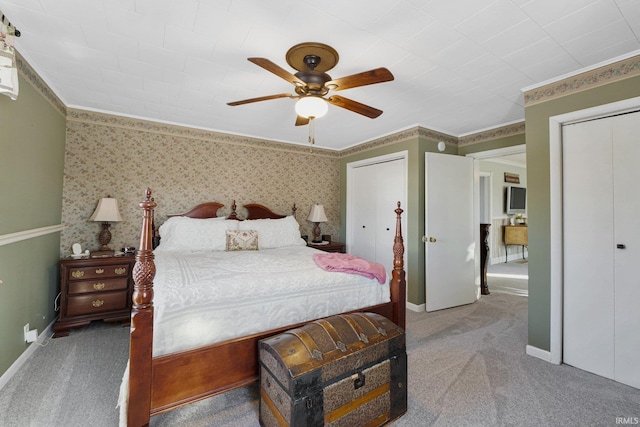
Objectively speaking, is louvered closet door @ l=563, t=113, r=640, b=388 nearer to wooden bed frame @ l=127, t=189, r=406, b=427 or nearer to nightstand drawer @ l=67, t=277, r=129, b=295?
wooden bed frame @ l=127, t=189, r=406, b=427

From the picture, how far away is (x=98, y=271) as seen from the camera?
2939 millimetres

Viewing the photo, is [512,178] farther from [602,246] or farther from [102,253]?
[102,253]

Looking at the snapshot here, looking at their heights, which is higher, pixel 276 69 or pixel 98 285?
pixel 276 69

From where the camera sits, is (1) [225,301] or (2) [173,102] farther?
(2) [173,102]

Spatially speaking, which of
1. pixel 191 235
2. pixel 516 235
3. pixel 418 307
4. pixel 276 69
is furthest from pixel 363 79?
pixel 516 235

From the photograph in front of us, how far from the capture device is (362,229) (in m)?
4.75

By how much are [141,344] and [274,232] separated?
93.9 inches

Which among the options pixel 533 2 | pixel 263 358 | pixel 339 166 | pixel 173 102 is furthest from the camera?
pixel 339 166

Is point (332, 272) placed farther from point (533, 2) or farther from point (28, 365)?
point (28, 365)

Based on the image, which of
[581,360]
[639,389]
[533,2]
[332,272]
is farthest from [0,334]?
[639,389]

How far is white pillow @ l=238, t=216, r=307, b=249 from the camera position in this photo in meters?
3.68

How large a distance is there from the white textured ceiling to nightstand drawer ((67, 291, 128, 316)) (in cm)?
210

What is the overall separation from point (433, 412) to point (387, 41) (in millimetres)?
2481

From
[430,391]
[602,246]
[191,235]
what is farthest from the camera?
[191,235]
